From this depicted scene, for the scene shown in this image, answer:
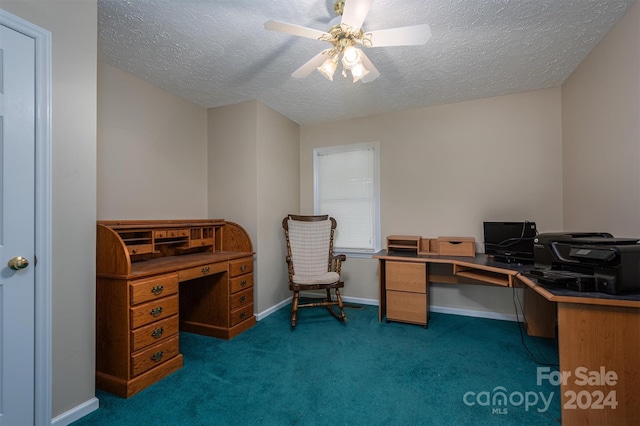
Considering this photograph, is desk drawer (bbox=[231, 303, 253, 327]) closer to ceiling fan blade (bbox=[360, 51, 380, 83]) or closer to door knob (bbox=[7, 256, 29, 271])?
door knob (bbox=[7, 256, 29, 271])

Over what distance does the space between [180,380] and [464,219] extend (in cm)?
310

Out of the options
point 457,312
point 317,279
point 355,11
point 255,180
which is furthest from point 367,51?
point 457,312

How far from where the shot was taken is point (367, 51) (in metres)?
2.17

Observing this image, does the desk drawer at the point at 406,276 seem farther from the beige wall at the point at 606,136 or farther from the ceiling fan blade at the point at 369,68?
the ceiling fan blade at the point at 369,68

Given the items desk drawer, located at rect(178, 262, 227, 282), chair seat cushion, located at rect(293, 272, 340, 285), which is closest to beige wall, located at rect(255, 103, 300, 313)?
chair seat cushion, located at rect(293, 272, 340, 285)

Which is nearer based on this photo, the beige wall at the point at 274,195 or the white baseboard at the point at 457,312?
the white baseboard at the point at 457,312

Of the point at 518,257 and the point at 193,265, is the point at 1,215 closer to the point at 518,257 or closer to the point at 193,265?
the point at 193,265

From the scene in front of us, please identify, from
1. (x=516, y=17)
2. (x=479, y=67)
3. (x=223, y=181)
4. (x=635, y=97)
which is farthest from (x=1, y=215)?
(x=635, y=97)

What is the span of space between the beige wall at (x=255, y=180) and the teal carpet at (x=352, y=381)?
721 mm

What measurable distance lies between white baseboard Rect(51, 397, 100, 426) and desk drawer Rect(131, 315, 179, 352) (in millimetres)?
319

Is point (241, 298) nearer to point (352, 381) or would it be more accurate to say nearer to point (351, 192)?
point (352, 381)

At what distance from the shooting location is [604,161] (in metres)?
2.06

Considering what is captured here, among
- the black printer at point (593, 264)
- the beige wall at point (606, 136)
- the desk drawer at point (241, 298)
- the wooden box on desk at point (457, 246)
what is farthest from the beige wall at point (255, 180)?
the beige wall at point (606, 136)

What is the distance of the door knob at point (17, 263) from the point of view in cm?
135
